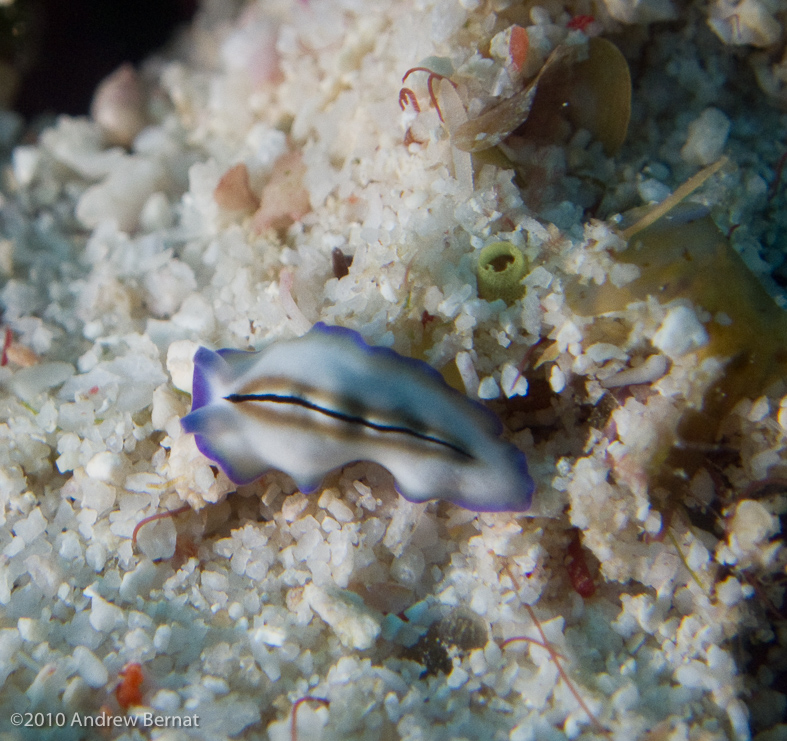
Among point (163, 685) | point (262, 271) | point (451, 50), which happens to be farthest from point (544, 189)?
point (163, 685)

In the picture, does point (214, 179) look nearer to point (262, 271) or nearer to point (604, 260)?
point (262, 271)

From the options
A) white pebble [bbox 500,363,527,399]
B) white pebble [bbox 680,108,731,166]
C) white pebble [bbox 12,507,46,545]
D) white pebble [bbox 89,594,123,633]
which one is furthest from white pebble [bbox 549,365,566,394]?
white pebble [bbox 12,507,46,545]

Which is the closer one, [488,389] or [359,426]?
[359,426]

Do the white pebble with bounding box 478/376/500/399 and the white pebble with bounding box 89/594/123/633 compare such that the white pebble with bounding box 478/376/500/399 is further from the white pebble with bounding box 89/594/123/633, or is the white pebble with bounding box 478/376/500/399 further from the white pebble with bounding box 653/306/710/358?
the white pebble with bounding box 89/594/123/633

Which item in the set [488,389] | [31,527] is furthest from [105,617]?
[488,389]

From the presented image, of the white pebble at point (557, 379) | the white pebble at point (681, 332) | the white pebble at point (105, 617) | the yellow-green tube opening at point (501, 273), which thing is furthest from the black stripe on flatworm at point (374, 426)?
the white pebble at point (105, 617)

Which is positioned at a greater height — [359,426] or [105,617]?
[359,426]

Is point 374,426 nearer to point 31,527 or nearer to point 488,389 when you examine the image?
point 488,389

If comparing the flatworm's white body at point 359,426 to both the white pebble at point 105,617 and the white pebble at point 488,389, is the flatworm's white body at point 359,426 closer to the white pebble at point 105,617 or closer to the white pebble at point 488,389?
the white pebble at point 488,389

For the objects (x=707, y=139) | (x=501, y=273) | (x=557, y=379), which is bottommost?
(x=557, y=379)
